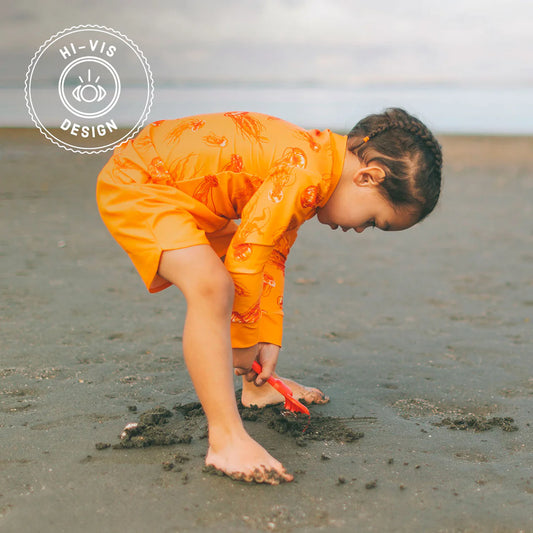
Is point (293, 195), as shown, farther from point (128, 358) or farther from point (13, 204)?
point (13, 204)

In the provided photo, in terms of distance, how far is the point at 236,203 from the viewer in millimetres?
2117

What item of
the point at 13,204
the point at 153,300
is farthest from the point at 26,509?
the point at 13,204

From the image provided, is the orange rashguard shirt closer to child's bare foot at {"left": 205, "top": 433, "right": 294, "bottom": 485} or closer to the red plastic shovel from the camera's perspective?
the red plastic shovel

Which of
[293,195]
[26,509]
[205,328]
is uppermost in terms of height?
[293,195]

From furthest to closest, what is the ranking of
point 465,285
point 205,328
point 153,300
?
point 465,285 < point 153,300 < point 205,328

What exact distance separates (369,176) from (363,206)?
9 centimetres

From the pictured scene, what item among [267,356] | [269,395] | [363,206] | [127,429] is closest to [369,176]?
[363,206]

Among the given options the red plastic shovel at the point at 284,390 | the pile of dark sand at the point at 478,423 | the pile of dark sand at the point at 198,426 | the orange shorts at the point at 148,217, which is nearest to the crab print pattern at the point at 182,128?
the orange shorts at the point at 148,217

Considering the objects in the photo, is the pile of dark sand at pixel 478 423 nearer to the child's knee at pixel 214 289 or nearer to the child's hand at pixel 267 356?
the child's hand at pixel 267 356

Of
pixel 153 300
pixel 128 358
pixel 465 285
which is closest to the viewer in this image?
pixel 128 358

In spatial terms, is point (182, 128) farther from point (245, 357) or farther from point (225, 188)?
point (245, 357)

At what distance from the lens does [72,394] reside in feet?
7.63

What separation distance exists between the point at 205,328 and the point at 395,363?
1.26m

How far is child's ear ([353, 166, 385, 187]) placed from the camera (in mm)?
1977
